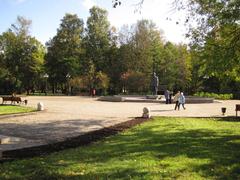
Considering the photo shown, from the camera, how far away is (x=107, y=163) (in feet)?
33.8

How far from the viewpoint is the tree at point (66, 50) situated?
7438 cm

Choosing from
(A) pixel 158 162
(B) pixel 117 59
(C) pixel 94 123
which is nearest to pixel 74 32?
(B) pixel 117 59

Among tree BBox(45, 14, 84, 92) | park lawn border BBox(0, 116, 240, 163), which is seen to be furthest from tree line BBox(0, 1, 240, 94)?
park lawn border BBox(0, 116, 240, 163)

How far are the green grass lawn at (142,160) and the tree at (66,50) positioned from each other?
59.5 metres

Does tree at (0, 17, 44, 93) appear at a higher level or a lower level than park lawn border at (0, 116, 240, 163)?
higher

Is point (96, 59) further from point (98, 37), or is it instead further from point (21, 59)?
point (21, 59)

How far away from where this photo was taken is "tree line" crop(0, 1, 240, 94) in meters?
69.5

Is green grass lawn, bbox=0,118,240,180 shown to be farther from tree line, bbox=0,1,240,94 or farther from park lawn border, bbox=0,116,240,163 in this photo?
tree line, bbox=0,1,240,94

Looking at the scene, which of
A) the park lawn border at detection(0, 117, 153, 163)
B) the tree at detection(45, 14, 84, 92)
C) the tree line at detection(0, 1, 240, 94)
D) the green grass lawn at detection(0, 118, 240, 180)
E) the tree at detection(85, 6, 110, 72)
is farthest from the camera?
the tree at detection(85, 6, 110, 72)

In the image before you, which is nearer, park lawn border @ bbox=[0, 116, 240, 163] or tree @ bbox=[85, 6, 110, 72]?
park lawn border @ bbox=[0, 116, 240, 163]

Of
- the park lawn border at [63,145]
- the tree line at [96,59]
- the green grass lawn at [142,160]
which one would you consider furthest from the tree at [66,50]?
the green grass lawn at [142,160]

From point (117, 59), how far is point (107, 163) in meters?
64.8

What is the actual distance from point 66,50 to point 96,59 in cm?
581

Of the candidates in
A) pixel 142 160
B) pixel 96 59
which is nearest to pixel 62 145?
pixel 142 160
